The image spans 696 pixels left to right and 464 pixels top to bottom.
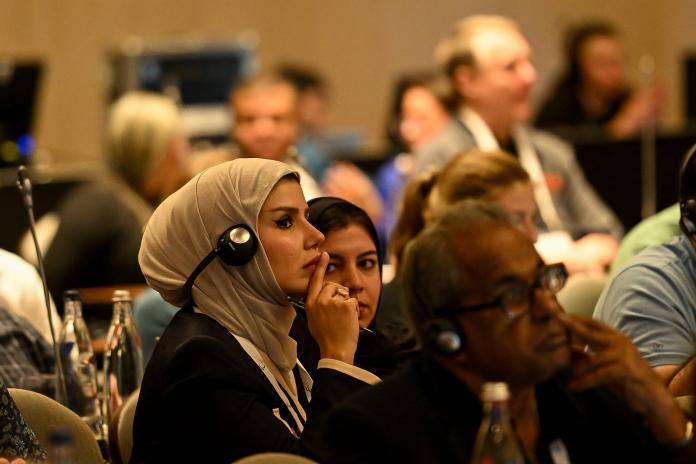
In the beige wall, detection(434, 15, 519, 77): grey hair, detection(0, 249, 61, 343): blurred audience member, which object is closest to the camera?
detection(0, 249, 61, 343): blurred audience member

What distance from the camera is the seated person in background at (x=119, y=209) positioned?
5.69 metres

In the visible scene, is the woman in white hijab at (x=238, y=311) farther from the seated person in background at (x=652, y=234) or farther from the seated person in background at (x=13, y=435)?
the seated person in background at (x=652, y=234)

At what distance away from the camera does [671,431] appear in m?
2.43

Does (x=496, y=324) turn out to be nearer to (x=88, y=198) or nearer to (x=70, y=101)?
(x=88, y=198)

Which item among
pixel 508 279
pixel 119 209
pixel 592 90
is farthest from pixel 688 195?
pixel 592 90

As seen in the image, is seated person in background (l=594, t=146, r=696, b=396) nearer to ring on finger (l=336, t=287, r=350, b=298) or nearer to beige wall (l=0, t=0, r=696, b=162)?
ring on finger (l=336, t=287, r=350, b=298)

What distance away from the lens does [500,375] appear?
2.27 meters

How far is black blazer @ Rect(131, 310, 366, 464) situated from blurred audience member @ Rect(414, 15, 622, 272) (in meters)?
2.88

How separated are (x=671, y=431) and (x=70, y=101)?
25.8ft

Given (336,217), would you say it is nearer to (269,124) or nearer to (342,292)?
(342,292)

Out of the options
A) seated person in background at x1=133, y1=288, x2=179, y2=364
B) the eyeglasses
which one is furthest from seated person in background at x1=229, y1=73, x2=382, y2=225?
the eyeglasses

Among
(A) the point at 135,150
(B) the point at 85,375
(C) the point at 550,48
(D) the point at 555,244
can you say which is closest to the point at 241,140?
(A) the point at 135,150

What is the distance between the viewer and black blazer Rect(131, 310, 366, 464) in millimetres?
2643

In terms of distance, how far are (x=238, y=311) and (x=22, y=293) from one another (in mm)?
1207
